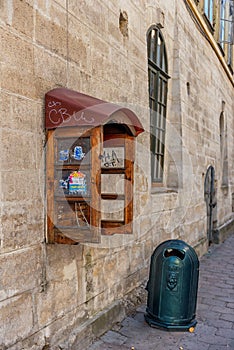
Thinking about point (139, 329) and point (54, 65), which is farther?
point (139, 329)

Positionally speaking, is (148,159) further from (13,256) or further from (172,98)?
(13,256)

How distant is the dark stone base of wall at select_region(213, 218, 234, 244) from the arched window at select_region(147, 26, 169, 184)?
434 centimetres

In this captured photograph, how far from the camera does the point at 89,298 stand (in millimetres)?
3926

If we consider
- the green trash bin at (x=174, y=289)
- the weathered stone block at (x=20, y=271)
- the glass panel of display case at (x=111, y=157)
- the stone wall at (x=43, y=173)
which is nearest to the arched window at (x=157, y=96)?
the stone wall at (x=43, y=173)

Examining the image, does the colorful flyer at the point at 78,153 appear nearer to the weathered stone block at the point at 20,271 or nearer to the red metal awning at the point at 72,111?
the red metal awning at the point at 72,111

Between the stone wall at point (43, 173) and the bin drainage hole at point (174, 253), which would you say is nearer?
the stone wall at point (43, 173)

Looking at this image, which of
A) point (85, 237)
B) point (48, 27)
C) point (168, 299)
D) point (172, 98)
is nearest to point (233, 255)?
point (172, 98)

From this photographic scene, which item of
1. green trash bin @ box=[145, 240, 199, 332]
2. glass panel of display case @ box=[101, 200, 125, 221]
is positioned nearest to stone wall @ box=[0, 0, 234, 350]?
glass panel of display case @ box=[101, 200, 125, 221]

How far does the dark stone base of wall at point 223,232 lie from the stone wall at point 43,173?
4095mm

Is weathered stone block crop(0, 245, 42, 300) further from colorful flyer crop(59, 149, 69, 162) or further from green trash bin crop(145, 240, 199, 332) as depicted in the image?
green trash bin crop(145, 240, 199, 332)

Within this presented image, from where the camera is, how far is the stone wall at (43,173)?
2846 mm

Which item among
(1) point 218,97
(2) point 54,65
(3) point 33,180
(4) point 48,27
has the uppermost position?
(1) point 218,97

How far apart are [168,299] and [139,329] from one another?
0.46 metres

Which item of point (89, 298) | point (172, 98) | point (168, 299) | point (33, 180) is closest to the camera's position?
point (33, 180)
